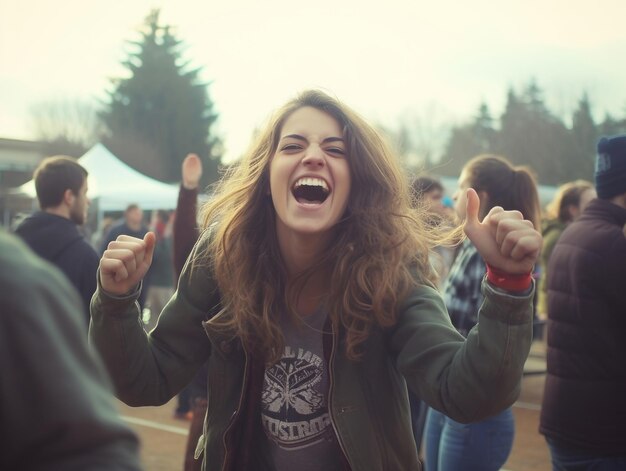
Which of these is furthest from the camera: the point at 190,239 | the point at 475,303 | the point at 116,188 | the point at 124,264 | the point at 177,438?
the point at 116,188

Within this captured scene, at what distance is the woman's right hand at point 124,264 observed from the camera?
6.37 ft

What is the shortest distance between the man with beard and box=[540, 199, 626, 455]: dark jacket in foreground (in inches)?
104

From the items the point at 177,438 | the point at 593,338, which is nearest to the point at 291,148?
the point at 593,338

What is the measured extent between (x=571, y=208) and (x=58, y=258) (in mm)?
4657

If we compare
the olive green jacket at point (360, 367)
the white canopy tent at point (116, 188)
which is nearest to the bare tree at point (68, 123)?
the white canopy tent at point (116, 188)

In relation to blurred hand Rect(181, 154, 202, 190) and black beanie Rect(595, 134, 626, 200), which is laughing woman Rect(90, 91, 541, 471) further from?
blurred hand Rect(181, 154, 202, 190)

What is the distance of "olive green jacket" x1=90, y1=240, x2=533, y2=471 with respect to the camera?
69.3 inches

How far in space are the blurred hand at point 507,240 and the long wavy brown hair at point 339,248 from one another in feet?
1.14

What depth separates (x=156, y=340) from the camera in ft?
7.04

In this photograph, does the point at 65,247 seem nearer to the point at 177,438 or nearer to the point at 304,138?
the point at 304,138

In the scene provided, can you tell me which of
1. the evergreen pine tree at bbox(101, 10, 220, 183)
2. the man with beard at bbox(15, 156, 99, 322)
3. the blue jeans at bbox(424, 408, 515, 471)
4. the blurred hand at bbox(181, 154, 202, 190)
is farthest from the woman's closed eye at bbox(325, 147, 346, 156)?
the evergreen pine tree at bbox(101, 10, 220, 183)

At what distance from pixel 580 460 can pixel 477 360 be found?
1.51 meters

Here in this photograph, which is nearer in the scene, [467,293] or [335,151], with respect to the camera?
[335,151]

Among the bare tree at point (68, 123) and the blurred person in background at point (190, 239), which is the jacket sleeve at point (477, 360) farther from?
the bare tree at point (68, 123)
